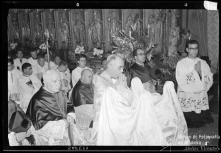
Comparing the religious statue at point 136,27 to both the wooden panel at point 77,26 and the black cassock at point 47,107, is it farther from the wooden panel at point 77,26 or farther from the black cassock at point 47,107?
the black cassock at point 47,107

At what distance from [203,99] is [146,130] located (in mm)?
772

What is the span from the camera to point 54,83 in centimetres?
365

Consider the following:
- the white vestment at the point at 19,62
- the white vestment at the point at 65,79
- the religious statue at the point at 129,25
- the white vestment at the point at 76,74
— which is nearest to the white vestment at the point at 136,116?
the white vestment at the point at 76,74

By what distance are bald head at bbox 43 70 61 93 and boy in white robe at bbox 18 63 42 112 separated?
0.09 m

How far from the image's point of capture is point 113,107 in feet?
11.9

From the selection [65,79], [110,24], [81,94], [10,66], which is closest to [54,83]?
[65,79]

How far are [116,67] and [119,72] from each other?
0.23 feet

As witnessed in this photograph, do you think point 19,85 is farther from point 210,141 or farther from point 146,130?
point 210,141

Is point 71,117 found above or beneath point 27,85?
beneath

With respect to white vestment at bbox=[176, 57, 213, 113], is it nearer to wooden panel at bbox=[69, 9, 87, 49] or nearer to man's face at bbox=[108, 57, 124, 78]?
man's face at bbox=[108, 57, 124, 78]

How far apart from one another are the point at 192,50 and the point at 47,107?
184cm

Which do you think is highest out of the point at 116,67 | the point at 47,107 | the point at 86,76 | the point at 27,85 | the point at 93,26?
the point at 93,26

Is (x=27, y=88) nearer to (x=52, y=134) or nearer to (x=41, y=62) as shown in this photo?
(x=41, y=62)

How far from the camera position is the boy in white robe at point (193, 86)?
3658 millimetres
